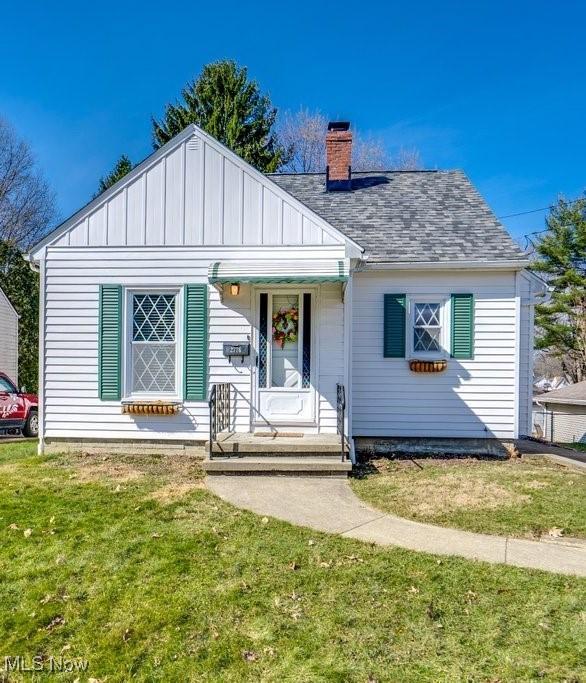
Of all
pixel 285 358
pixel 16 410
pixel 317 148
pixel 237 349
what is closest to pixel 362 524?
pixel 285 358

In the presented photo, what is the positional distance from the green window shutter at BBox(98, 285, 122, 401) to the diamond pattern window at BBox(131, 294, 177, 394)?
241 millimetres

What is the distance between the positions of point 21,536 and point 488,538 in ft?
14.7

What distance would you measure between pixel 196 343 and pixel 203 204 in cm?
236

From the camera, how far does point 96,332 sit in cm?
745

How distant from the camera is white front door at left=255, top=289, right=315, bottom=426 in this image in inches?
284

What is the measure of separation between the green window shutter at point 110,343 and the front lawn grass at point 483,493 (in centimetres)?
433

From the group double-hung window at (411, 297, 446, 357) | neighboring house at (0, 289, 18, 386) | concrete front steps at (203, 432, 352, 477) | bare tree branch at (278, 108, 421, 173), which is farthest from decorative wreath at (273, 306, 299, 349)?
bare tree branch at (278, 108, 421, 173)

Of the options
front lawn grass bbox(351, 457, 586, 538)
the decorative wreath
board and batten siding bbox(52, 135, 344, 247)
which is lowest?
front lawn grass bbox(351, 457, 586, 538)

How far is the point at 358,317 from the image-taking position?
823cm

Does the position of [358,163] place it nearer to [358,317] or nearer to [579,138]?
[579,138]

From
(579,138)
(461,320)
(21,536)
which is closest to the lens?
(21,536)

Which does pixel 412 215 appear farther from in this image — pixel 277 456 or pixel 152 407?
pixel 152 407

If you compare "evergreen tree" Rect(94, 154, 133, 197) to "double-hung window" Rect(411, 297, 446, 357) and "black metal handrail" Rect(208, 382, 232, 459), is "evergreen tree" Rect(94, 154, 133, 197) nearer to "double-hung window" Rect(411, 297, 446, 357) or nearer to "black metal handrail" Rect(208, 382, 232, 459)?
"black metal handrail" Rect(208, 382, 232, 459)

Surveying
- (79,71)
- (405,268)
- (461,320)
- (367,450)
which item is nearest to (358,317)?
(405,268)
